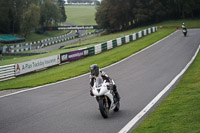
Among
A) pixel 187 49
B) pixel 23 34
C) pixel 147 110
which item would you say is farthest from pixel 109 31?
pixel 147 110

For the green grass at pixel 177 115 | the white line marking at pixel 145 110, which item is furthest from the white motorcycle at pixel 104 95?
the green grass at pixel 177 115

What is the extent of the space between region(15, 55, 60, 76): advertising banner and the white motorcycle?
1724cm

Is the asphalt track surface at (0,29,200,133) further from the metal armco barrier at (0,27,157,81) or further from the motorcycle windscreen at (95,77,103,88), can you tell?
the metal armco barrier at (0,27,157,81)

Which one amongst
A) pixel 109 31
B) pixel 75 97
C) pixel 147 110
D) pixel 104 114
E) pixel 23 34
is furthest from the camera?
pixel 23 34

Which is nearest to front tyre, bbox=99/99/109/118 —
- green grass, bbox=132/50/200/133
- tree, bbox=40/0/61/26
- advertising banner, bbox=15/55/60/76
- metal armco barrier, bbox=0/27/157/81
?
green grass, bbox=132/50/200/133

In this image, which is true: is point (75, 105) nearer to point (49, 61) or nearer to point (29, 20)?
point (49, 61)

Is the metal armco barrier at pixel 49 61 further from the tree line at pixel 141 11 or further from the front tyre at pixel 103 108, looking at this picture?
the tree line at pixel 141 11

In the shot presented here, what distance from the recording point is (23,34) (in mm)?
100188

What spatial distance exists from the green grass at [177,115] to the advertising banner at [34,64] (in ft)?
52.6

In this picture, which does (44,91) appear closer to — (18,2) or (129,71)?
(129,71)

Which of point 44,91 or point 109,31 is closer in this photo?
point 44,91

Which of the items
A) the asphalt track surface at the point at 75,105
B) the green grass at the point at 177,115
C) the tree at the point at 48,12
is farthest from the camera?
the tree at the point at 48,12

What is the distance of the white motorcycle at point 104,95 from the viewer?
11086 millimetres

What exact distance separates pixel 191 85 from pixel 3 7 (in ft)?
306
